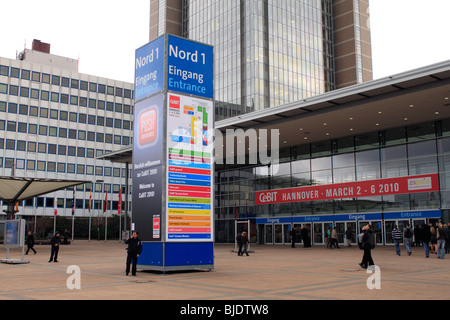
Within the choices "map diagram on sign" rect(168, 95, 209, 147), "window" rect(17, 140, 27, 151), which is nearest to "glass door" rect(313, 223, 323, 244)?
"map diagram on sign" rect(168, 95, 209, 147)

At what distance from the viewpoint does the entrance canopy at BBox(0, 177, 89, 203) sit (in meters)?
36.3

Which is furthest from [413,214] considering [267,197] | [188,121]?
[188,121]

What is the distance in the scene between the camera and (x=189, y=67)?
17094mm

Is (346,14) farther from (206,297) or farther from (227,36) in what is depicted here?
(206,297)

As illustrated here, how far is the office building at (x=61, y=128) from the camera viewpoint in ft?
247

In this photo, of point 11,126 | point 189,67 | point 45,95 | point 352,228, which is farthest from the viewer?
point 45,95

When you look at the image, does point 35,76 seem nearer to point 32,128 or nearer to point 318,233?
point 32,128

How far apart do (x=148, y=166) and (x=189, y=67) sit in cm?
380

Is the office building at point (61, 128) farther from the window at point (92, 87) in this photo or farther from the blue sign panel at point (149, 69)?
the blue sign panel at point (149, 69)

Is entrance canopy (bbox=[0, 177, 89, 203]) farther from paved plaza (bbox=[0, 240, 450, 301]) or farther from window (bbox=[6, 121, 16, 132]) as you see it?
window (bbox=[6, 121, 16, 132])

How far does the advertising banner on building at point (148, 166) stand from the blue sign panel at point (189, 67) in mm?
930

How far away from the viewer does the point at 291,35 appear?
83875 millimetres

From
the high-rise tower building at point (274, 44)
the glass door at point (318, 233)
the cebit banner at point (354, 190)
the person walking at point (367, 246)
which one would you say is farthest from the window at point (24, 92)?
the person walking at point (367, 246)

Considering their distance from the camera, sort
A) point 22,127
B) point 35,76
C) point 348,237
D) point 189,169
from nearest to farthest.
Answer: point 189,169
point 348,237
point 22,127
point 35,76
